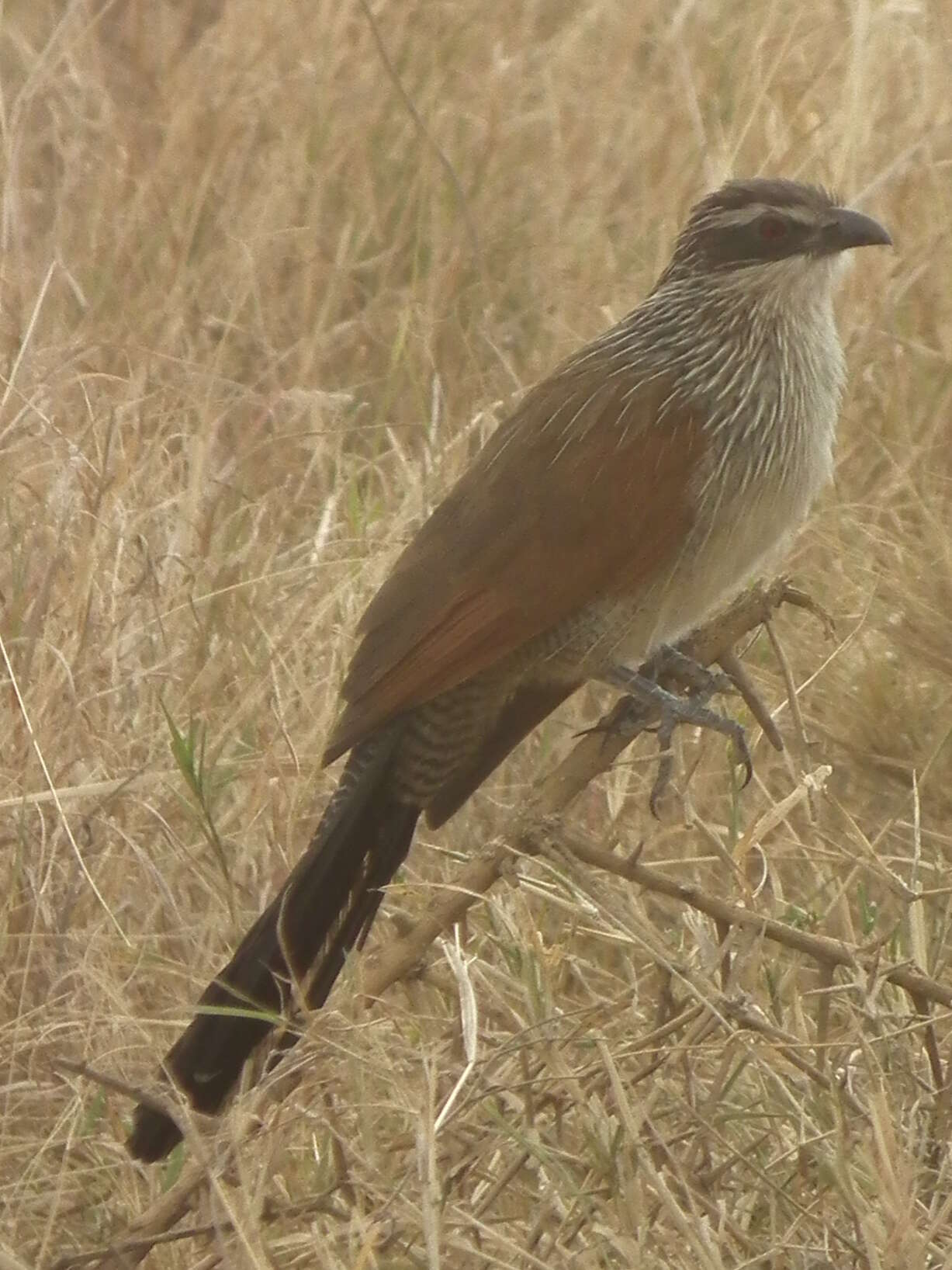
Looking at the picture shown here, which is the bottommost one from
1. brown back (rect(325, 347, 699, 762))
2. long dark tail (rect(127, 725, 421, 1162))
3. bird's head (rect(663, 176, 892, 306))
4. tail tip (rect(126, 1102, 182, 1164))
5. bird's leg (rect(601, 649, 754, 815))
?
tail tip (rect(126, 1102, 182, 1164))

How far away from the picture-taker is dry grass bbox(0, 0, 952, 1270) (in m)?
1.94

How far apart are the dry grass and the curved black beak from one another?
1.76 ft

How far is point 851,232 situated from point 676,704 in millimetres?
734

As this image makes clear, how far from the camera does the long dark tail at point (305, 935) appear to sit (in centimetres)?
226

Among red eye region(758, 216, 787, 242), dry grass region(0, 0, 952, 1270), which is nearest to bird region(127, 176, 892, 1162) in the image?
red eye region(758, 216, 787, 242)

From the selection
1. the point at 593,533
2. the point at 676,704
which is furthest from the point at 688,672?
the point at 593,533

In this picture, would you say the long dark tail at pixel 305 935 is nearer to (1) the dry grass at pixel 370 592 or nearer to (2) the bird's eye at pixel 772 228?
(1) the dry grass at pixel 370 592

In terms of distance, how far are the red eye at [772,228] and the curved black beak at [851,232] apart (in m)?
0.06

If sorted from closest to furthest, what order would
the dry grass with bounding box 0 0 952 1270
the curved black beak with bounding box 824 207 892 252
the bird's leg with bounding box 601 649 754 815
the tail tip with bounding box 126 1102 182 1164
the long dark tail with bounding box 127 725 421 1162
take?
the dry grass with bounding box 0 0 952 1270 < the tail tip with bounding box 126 1102 182 1164 < the long dark tail with bounding box 127 725 421 1162 < the bird's leg with bounding box 601 649 754 815 < the curved black beak with bounding box 824 207 892 252

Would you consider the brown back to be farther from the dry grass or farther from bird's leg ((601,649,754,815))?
the dry grass

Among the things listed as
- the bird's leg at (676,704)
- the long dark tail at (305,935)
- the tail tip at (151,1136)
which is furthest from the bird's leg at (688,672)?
the tail tip at (151,1136)

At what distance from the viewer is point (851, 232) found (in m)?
2.96

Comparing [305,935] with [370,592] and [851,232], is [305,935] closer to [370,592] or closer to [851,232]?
[370,592]

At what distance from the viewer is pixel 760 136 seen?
4293 millimetres
